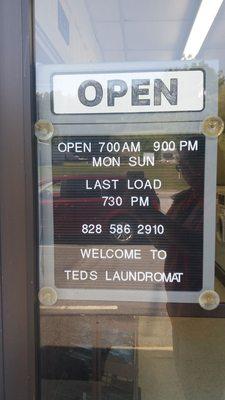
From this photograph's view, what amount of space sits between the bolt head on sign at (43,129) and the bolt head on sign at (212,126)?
457 mm

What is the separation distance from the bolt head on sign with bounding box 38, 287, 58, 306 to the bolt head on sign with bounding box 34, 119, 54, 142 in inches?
18.4

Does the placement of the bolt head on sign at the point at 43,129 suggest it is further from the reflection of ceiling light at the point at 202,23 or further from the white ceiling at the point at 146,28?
the reflection of ceiling light at the point at 202,23

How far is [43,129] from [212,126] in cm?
51

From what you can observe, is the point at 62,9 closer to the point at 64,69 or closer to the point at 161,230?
the point at 64,69

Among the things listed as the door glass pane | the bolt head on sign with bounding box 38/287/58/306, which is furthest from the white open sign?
the bolt head on sign with bounding box 38/287/58/306

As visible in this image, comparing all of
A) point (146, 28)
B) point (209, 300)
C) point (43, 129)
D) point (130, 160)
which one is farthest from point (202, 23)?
point (209, 300)

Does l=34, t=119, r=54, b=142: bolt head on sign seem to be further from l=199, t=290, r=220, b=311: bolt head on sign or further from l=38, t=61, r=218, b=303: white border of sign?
l=199, t=290, r=220, b=311: bolt head on sign

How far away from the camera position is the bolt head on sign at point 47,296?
1256mm

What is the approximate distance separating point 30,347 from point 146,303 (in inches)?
15.3

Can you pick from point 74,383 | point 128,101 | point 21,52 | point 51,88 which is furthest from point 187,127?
point 74,383

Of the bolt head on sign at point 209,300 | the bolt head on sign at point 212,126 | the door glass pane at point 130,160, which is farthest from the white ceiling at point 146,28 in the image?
the bolt head on sign at point 209,300

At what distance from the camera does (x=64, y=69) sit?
120cm

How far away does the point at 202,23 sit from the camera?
1253 mm

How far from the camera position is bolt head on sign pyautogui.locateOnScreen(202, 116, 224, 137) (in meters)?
1.18
